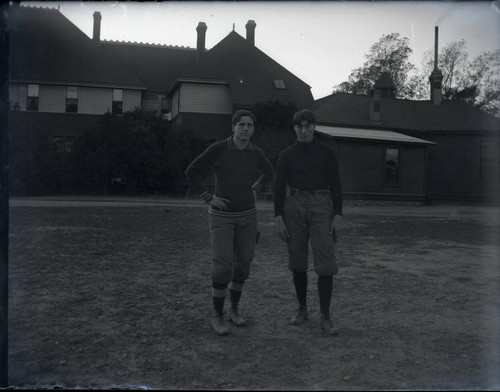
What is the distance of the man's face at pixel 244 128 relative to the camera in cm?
406

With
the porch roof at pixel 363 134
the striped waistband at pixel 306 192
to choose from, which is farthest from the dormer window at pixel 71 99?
the striped waistband at pixel 306 192

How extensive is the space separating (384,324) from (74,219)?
976cm

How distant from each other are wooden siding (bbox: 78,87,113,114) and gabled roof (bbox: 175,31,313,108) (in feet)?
19.6

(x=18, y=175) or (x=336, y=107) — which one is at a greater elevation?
(x=336, y=107)

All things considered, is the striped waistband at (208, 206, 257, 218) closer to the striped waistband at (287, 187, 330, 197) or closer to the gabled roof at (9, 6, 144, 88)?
the striped waistband at (287, 187, 330, 197)

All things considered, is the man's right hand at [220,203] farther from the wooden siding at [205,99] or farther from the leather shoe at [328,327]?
the wooden siding at [205,99]

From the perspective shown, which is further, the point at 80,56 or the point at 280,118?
the point at 80,56

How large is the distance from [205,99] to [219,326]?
24.3 m

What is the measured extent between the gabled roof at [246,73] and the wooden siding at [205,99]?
0.67 meters

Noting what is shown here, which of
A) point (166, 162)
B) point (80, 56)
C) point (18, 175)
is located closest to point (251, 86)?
point (166, 162)

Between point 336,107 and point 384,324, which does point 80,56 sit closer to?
point 336,107

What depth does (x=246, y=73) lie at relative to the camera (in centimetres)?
2872

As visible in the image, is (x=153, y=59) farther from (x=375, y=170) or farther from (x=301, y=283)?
(x=301, y=283)

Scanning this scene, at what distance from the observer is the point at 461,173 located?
85.1 feet
